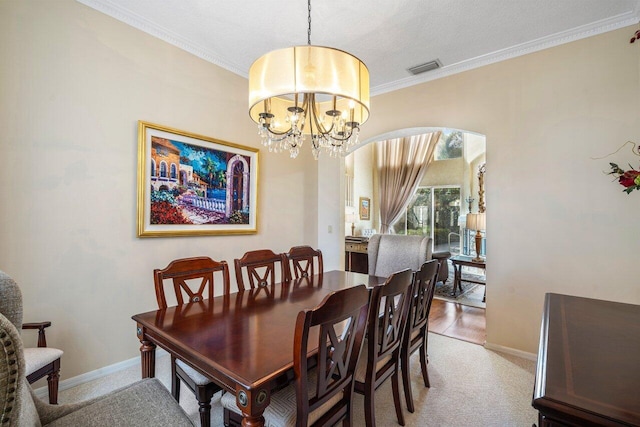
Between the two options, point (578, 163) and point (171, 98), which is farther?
point (171, 98)

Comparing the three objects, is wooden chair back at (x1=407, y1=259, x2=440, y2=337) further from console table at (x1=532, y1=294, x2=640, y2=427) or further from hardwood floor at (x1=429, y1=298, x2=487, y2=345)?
hardwood floor at (x1=429, y1=298, x2=487, y2=345)

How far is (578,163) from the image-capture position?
254 centimetres

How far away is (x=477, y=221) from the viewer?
14.8 ft

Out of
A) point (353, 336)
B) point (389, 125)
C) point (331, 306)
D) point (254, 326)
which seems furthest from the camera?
point (389, 125)

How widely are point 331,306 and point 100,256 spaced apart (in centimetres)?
217

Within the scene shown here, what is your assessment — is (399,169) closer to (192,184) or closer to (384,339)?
(192,184)

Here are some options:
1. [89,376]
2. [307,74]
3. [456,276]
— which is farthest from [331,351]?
[456,276]

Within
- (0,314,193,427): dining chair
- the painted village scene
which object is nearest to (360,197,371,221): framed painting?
the painted village scene

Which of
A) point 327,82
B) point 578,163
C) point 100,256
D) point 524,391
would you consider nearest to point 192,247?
point 100,256

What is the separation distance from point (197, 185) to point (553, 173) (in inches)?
132

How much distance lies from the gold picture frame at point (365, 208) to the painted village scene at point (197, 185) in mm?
4439

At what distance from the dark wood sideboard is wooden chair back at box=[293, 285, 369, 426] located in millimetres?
4226

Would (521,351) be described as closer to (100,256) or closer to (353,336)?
(353,336)

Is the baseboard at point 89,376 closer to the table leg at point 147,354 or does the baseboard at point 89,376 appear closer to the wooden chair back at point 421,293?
the table leg at point 147,354
